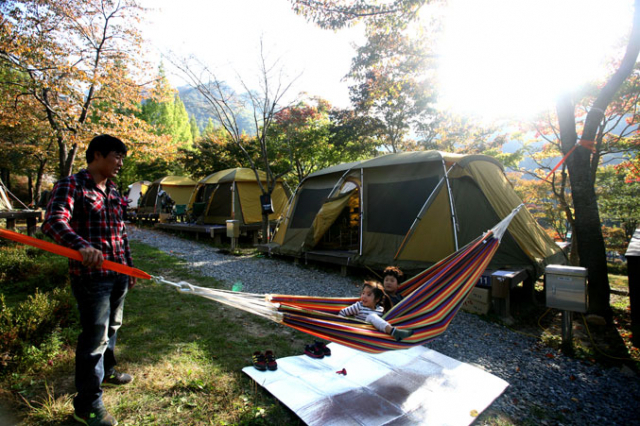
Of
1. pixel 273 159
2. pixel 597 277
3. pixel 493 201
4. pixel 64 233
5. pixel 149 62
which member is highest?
pixel 149 62

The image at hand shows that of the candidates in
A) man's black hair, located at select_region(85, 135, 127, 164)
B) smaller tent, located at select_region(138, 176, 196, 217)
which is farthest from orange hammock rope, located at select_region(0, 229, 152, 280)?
smaller tent, located at select_region(138, 176, 196, 217)

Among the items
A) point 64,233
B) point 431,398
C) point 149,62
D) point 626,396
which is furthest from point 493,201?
point 149,62

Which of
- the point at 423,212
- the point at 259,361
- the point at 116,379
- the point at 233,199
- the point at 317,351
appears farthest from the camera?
the point at 233,199

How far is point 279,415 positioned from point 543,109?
751 cm

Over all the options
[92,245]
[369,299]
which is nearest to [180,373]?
[92,245]

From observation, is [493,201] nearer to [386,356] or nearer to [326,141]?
[386,356]

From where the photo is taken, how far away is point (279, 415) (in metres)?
2.11

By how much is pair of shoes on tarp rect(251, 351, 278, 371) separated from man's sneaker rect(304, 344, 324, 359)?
1.01 ft

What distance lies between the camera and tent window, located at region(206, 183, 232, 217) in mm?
10172

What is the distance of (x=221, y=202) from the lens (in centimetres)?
1041

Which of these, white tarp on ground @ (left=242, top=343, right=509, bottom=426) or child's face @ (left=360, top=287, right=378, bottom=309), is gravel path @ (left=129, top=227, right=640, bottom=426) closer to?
white tarp on ground @ (left=242, top=343, right=509, bottom=426)

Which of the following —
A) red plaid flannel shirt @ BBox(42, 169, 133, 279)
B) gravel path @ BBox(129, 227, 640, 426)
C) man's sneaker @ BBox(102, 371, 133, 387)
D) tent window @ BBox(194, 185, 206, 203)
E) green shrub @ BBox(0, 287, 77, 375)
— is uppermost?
tent window @ BBox(194, 185, 206, 203)

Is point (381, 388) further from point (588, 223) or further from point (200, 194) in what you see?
point (200, 194)

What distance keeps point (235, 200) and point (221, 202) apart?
66 centimetres
